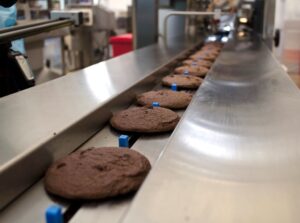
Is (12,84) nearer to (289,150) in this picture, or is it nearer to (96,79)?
(96,79)

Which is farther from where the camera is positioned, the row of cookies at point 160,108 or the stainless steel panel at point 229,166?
the row of cookies at point 160,108

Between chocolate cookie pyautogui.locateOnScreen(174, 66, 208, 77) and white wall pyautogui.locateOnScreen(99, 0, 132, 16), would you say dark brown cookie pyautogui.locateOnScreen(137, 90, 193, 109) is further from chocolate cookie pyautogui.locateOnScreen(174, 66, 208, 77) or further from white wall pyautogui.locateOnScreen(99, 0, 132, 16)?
white wall pyautogui.locateOnScreen(99, 0, 132, 16)

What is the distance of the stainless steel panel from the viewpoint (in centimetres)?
55

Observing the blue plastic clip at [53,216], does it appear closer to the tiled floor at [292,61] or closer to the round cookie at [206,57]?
the round cookie at [206,57]

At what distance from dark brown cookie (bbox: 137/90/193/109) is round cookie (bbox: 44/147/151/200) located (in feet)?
1.53

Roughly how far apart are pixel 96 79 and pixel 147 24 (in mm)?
1687

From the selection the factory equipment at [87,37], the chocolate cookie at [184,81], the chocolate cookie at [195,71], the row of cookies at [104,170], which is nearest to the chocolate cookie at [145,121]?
the row of cookies at [104,170]

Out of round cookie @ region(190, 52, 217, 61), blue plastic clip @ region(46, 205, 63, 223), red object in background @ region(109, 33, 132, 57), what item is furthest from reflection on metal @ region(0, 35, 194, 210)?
red object in background @ region(109, 33, 132, 57)

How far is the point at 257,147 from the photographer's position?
0.79m

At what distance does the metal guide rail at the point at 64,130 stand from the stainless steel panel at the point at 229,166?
0.43ft

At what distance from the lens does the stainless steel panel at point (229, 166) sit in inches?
21.7

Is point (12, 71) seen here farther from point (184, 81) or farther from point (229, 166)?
point (229, 166)

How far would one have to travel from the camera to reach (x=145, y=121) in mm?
1070

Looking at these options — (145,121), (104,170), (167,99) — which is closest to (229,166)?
(104,170)
